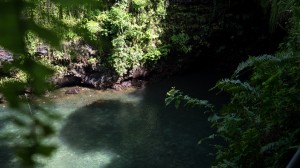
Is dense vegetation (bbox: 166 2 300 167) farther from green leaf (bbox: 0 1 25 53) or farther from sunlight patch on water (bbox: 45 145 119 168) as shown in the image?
sunlight patch on water (bbox: 45 145 119 168)

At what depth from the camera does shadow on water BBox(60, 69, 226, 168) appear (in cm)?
661

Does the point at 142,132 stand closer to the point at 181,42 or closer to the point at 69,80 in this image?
the point at 69,80

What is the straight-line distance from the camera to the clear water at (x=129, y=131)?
6.59m

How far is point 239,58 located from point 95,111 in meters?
4.78

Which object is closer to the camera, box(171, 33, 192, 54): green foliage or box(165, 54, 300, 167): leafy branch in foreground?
box(165, 54, 300, 167): leafy branch in foreground

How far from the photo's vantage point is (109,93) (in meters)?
9.49

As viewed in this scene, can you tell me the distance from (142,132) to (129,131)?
283mm

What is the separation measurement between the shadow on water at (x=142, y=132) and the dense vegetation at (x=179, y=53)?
1.20m

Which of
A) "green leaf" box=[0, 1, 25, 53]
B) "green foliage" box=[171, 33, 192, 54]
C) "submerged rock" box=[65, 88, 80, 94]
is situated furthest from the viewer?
"green foliage" box=[171, 33, 192, 54]

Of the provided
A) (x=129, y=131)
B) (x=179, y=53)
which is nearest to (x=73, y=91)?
(x=129, y=131)

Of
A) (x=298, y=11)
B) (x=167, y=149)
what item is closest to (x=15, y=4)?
(x=298, y=11)

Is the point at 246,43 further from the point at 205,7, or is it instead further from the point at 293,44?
the point at 293,44

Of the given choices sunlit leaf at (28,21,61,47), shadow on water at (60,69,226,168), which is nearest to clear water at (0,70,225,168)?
shadow on water at (60,69,226,168)

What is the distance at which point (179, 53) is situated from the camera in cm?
1077
